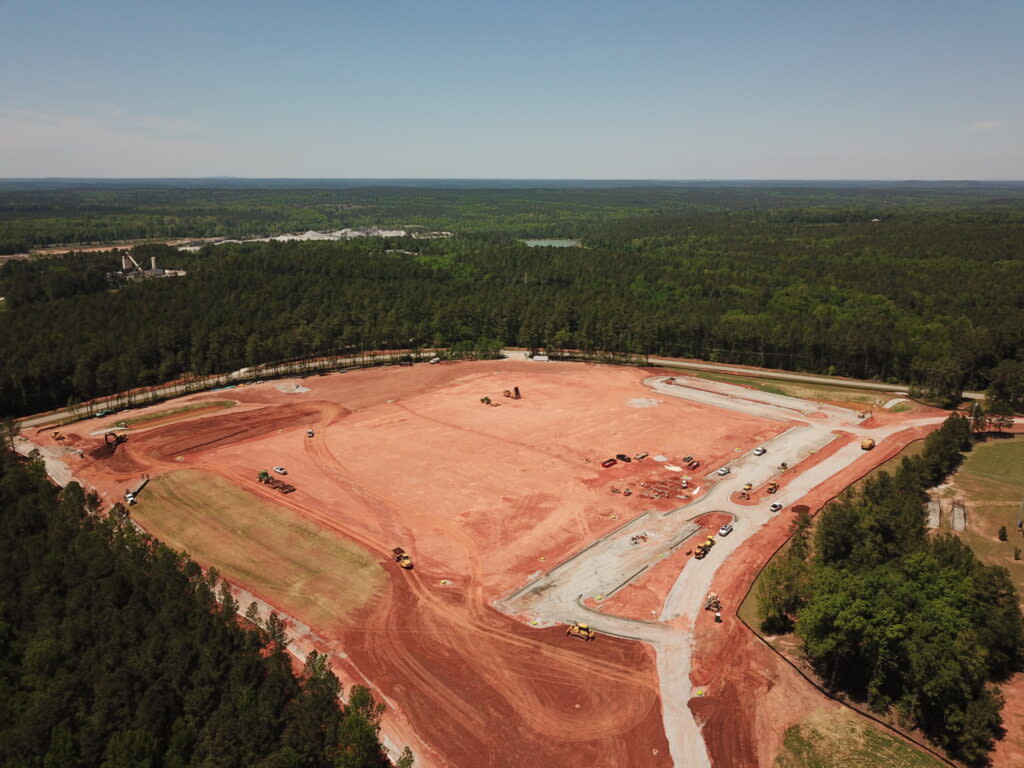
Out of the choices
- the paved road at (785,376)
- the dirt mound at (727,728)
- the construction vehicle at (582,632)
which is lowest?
the paved road at (785,376)

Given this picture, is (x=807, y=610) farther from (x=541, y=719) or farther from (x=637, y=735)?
(x=541, y=719)

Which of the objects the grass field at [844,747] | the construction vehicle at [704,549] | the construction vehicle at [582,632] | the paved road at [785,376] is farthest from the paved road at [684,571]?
the paved road at [785,376]

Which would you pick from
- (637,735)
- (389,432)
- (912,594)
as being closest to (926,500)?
(912,594)

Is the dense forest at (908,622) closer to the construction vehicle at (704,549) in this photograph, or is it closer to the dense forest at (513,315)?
the construction vehicle at (704,549)

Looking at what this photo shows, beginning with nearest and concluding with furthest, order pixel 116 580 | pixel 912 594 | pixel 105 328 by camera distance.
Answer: pixel 912 594, pixel 116 580, pixel 105 328

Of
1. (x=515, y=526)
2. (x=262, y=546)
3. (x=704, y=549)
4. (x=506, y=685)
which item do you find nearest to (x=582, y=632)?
(x=506, y=685)

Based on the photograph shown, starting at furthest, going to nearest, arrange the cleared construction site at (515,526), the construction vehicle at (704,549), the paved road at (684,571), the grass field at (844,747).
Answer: the construction vehicle at (704,549) → the paved road at (684,571) → the cleared construction site at (515,526) → the grass field at (844,747)
